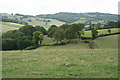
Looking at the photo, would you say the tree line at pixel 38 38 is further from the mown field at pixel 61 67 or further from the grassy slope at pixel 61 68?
the grassy slope at pixel 61 68

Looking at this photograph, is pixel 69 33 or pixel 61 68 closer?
pixel 61 68

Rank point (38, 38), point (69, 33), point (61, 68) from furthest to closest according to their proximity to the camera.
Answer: point (69, 33)
point (38, 38)
point (61, 68)

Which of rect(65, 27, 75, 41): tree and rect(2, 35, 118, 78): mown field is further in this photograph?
rect(65, 27, 75, 41): tree

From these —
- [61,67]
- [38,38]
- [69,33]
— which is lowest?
[61,67]

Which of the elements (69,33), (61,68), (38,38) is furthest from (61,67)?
(69,33)

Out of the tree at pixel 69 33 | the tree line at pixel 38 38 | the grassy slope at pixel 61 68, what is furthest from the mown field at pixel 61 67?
the tree at pixel 69 33

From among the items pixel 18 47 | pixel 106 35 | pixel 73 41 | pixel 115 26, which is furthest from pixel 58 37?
pixel 115 26

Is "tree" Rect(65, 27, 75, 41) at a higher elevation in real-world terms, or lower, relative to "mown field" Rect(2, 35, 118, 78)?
higher

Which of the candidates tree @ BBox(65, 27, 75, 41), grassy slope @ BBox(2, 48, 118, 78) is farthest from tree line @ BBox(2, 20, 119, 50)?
grassy slope @ BBox(2, 48, 118, 78)

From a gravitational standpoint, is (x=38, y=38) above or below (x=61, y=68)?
above

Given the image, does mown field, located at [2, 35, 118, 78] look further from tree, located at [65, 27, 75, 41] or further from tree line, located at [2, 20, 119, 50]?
tree, located at [65, 27, 75, 41]

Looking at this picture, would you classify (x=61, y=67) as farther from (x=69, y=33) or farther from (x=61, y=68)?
(x=69, y=33)

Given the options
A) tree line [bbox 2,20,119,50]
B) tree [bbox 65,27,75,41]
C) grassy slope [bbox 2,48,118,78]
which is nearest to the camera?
grassy slope [bbox 2,48,118,78]

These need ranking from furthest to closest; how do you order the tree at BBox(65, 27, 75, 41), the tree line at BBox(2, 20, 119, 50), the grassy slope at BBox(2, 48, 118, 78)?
the tree at BBox(65, 27, 75, 41) → the tree line at BBox(2, 20, 119, 50) → the grassy slope at BBox(2, 48, 118, 78)
